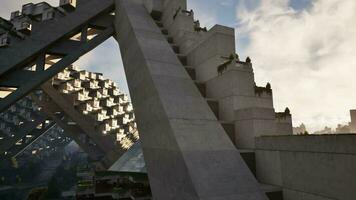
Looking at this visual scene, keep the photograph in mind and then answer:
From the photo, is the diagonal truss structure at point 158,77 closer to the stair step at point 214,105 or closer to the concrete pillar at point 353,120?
the stair step at point 214,105

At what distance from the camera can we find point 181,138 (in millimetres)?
4641

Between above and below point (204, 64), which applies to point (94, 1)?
above

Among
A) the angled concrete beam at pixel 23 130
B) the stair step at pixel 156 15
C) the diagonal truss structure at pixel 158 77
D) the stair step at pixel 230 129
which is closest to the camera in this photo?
the diagonal truss structure at pixel 158 77

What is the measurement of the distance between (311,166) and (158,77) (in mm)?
3992

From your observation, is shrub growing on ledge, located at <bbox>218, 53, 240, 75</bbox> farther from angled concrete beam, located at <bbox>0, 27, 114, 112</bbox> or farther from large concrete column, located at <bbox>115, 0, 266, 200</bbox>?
angled concrete beam, located at <bbox>0, 27, 114, 112</bbox>

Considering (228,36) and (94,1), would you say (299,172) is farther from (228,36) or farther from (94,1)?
(94,1)

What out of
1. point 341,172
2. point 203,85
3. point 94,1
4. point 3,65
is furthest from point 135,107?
point 94,1

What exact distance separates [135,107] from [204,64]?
2639 millimetres

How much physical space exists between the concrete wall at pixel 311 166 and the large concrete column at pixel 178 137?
714mm

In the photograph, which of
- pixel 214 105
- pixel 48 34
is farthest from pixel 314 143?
pixel 48 34

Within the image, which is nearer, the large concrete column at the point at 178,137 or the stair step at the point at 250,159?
the large concrete column at the point at 178,137

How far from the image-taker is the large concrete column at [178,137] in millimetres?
3982

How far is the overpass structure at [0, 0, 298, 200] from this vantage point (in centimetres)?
436

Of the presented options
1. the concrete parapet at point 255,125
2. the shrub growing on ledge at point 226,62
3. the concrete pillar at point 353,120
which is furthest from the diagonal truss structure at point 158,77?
the concrete pillar at point 353,120
